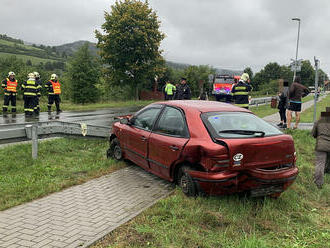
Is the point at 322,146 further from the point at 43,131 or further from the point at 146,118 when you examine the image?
the point at 43,131

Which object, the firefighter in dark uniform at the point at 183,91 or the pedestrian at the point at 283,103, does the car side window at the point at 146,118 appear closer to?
the pedestrian at the point at 283,103

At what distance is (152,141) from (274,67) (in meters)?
84.2

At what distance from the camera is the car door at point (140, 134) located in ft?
17.4

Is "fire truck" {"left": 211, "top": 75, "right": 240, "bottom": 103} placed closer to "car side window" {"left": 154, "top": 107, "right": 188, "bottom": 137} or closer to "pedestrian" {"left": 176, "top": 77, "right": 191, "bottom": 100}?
"pedestrian" {"left": 176, "top": 77, "right": 191, "bottom": 100}

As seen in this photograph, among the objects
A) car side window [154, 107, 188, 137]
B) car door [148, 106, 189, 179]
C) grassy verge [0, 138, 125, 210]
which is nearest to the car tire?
grassy verge [0, 138, 125, 210]

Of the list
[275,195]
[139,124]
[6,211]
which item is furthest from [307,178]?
[6,211]

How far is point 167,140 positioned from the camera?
4680 mm

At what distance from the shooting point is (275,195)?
441cm

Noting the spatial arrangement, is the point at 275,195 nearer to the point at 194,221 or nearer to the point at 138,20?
the point at 194,221

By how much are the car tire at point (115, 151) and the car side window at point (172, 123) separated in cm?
153

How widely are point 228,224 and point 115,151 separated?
3448mm

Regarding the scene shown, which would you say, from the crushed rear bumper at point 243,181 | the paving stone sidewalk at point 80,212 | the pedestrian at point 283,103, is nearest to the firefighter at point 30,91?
the paving stone sidewalk at point 80,212

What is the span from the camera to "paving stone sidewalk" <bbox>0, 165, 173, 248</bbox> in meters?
3.35

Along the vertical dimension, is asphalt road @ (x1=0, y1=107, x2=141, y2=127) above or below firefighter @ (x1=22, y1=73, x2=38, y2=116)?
below
